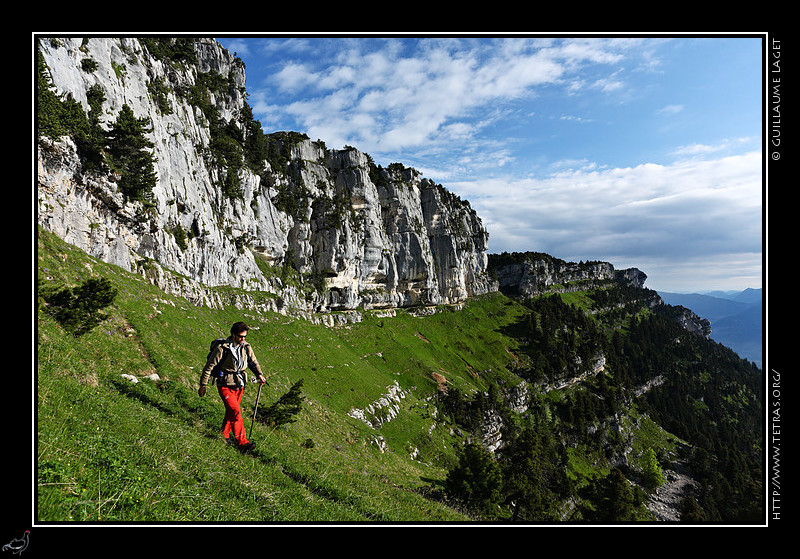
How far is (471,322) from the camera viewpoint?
109188 mm

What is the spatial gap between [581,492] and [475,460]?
5379 centimetres

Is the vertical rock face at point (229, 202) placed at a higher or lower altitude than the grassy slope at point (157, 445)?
higher

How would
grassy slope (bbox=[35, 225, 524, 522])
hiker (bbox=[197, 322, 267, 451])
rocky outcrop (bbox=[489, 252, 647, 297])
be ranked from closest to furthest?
grassy slope (bbox=[35, 225, 524, 522]) < hiker (bbox=[197, 322, 267, 451]) < rocky outcrop (bbox=[489, 252, 647, 297])

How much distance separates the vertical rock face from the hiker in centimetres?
2375

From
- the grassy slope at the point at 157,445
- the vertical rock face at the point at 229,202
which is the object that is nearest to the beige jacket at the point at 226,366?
the grassy slope at the point at 157,445

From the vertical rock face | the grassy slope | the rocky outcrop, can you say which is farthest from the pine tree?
the rocky outcrop

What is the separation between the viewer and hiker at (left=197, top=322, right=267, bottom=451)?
768 cm

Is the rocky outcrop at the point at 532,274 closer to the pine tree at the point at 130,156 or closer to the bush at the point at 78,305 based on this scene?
the pine tree at the point at 130,156

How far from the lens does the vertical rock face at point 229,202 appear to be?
26891mm
